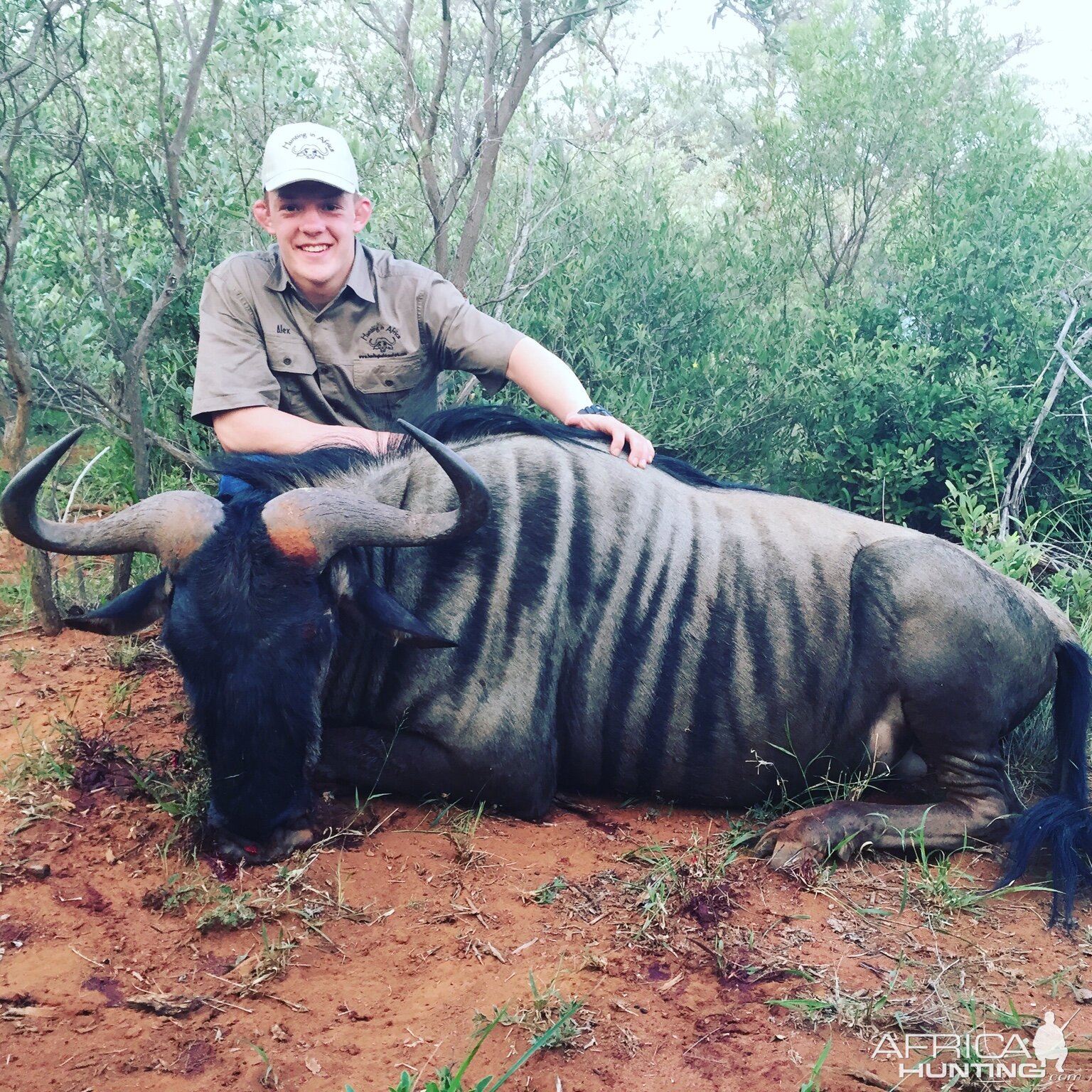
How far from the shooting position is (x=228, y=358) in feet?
12.0

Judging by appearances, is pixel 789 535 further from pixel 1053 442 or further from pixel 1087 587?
pixel 1053 442

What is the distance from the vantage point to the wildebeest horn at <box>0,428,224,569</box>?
2707 mm

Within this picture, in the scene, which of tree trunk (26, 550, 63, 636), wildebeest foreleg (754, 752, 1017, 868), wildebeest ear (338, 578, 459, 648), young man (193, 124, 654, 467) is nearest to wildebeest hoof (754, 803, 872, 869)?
wildebeest foreleg (754, 752, 1017, 868)

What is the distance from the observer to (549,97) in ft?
22.8

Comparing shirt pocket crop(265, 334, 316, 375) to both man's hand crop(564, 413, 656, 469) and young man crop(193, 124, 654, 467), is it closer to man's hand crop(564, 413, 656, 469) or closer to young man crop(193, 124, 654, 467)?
young man crop(193, 124, 654, 467)

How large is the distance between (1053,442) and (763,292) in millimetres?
1788

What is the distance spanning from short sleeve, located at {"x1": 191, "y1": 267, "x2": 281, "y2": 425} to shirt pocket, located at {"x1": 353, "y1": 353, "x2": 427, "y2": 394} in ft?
1.00

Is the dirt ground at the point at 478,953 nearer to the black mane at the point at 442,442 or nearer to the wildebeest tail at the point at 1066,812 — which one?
the wildebeest tail at the point at 1066,812

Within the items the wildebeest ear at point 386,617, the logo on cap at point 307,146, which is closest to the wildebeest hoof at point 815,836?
the wildebeest ear at point 386,617

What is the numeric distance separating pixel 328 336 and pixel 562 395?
87 cm

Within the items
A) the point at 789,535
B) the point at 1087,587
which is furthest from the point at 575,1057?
the point at 1087,587

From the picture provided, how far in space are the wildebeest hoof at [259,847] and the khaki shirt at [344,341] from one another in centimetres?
149

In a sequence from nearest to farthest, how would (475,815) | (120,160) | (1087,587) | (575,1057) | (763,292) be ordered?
(575,1057), (475,815), (1087,587), (120,160), (763,292)

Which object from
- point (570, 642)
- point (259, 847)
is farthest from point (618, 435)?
point (259, 847)
